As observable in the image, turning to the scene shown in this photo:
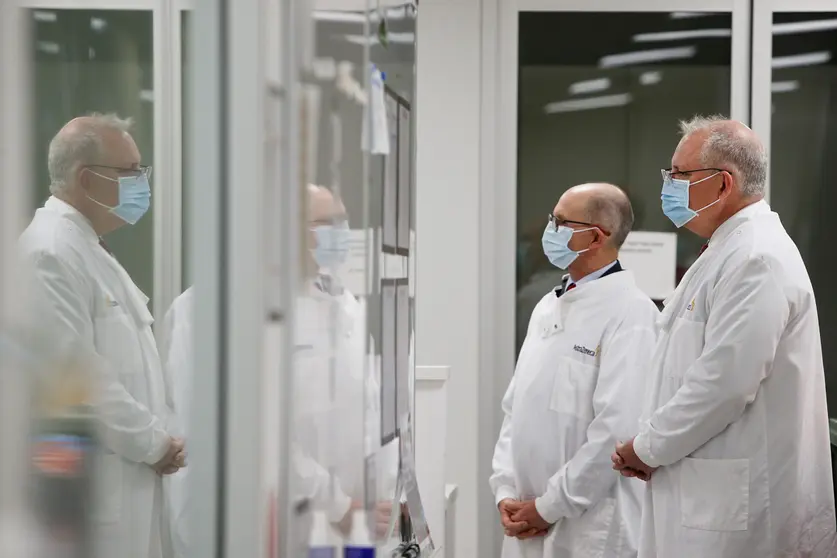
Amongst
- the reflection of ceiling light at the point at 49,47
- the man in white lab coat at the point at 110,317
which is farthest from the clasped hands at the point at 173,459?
the reflection of ceiling light at the point at 49,47

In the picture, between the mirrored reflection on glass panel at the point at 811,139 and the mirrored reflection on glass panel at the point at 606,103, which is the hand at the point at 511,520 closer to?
the mirrored reflection on glass panel at the point at 606,103

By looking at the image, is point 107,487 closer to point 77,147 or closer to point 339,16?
point 77,147

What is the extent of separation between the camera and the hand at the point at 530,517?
243 cm

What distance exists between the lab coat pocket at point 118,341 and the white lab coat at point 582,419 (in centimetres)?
188

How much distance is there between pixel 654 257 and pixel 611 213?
832mm

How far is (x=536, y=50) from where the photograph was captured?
3.46m

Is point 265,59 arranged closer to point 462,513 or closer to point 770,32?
point 462,513

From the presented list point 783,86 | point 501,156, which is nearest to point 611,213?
point 501,156

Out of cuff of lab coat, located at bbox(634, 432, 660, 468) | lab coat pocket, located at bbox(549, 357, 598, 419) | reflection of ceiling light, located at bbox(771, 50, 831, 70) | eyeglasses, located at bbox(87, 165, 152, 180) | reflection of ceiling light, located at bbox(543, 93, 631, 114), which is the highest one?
reflection of ceiling light, located at bbox(771, 50, 831, 70)

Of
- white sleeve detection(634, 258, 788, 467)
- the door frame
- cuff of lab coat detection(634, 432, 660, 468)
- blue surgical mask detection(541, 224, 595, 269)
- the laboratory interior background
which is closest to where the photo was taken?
the laboratory interior background

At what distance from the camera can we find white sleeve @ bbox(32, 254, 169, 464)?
527 mm

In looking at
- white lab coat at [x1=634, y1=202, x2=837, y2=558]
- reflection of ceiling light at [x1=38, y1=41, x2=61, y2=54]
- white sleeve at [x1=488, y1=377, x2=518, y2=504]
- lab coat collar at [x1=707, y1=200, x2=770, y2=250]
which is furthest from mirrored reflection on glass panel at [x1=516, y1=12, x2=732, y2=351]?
reflection of ceiling light at [x1=38, y1=41, x2=61, y2=54]

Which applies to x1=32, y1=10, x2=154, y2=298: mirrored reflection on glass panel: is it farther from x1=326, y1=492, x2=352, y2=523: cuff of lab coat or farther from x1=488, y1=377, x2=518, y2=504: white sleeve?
x1=488, y1=377, x2=518, y2=504: white sleeve

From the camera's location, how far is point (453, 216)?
3371 mm
